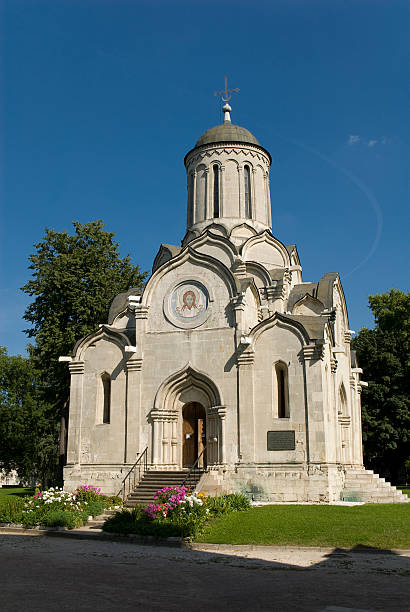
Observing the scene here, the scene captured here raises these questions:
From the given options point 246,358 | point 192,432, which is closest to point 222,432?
point 192,432

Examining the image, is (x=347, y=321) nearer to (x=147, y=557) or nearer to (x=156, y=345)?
(x=156, y=345)

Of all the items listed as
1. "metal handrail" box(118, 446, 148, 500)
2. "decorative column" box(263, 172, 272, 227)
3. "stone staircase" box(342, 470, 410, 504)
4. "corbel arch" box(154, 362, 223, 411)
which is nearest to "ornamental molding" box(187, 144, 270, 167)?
"decorative column" box(263, 172, 272, 227)

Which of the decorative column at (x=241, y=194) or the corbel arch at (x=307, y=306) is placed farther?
the decorative column at (x=241, y=194)

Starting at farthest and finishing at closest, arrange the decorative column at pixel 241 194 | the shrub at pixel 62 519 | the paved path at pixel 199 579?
the decorative column at pixel 241 194
the shrub at pixel 62 519
the paved path at pixel 199 579

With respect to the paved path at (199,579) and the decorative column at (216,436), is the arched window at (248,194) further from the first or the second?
the paved path at (199,579)

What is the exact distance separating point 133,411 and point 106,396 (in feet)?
6.06

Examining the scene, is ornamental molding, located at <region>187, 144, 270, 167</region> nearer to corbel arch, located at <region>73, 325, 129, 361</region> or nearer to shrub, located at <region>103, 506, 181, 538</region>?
corbel arch, located at <region>73, 325, 129, 361</region>

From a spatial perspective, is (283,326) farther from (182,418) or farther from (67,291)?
(67,291)

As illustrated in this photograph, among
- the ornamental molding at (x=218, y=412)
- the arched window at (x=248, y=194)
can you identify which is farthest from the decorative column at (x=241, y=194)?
the ornamental molding at (x=218, y=412)

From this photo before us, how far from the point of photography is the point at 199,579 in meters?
9.66

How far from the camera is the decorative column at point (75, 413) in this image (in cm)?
2322

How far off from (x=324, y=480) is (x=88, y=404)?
9.69 metres

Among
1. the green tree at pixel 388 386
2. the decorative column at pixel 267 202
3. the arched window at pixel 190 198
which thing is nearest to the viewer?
the decorative column at pixel 267 202

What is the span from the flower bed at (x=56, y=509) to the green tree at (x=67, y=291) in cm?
877
